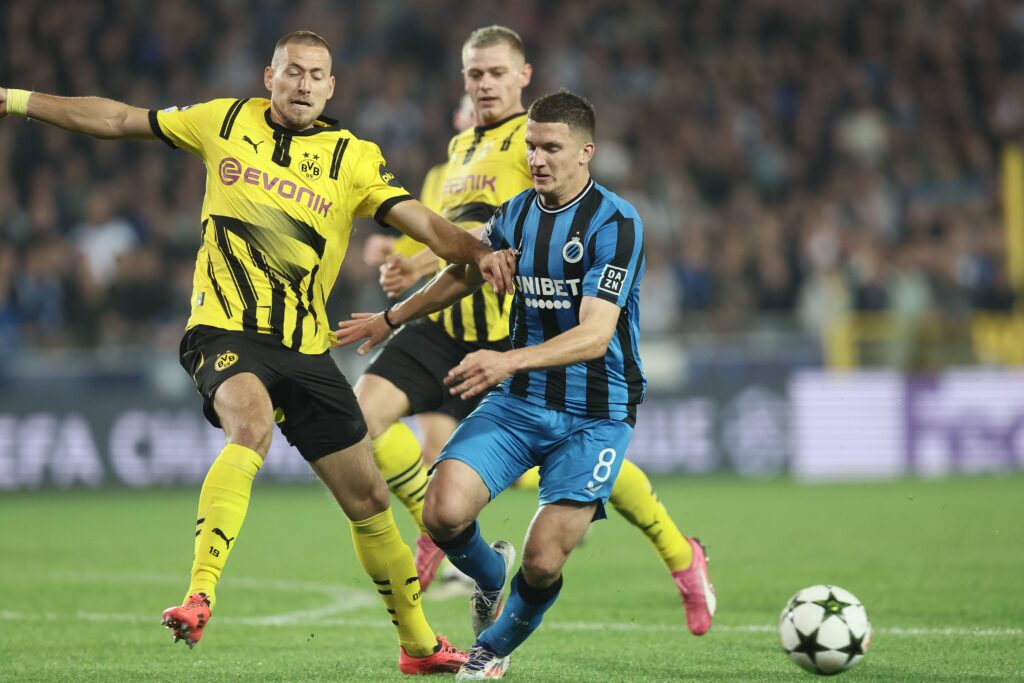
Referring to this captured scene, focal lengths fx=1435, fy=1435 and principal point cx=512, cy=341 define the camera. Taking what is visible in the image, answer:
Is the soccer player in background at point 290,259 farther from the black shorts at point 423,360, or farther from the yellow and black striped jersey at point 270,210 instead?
the black shorts at point 423,360

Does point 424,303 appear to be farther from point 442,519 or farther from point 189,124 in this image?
point 189,124

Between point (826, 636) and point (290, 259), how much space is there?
7.78 feet

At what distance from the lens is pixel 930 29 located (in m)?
19.8

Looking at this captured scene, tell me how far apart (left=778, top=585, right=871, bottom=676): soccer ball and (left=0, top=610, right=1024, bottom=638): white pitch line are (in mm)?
912

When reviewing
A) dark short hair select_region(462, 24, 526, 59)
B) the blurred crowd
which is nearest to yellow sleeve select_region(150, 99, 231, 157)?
dark short hair select_region(462, 24, 526, 59)

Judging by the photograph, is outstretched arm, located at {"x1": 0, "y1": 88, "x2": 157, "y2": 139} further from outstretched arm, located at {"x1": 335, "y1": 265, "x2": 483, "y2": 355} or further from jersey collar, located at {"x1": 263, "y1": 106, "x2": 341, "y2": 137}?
outstretched arm, located at {"x1": 335, "y1": 265, "x2": 483, "y2": 355}

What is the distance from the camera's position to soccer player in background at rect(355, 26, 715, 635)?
6492mm

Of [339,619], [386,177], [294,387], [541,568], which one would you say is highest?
[386,177]

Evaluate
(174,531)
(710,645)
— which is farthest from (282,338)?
(174,531)

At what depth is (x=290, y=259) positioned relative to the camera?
5.30 m

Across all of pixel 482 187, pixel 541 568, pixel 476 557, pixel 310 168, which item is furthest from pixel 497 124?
pixel 541 568

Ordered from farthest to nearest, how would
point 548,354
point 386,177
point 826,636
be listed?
point 386,177
point 826,636
point 548,354

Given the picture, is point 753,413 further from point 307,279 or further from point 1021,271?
point 307,279

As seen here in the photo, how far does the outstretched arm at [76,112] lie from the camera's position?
5141mm
